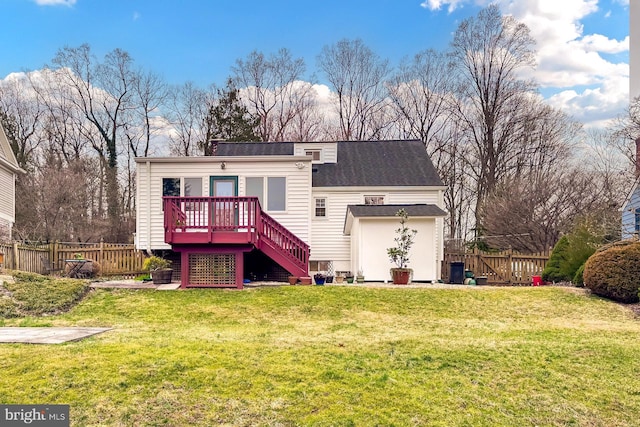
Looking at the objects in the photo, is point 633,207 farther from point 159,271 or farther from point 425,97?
point 159,271

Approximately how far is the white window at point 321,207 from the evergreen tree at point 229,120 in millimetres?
15308

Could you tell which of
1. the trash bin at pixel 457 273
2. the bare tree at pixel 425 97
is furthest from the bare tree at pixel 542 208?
the bare tree at pixel 425 97

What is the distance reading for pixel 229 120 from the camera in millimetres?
30953

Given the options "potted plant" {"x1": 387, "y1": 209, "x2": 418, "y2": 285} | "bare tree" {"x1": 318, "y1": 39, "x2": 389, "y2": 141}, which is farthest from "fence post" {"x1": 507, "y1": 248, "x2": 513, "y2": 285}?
"bare tree" {"x1": 318, "y1": 39, "x2": 389, "y2": 141}

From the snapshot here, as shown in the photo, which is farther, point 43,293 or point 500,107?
point 500,107

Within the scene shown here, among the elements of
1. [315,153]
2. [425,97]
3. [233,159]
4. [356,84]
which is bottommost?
[233,159]

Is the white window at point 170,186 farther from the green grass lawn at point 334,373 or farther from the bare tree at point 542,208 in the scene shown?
the bare tree at point 542,208

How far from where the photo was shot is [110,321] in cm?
827

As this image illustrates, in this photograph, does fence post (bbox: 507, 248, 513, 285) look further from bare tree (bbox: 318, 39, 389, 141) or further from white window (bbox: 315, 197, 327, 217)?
bare tree (bbox: 318, 39, 389, 141)

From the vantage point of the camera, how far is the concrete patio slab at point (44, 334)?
18.6 feet

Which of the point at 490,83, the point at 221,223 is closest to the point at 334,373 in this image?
the point at 221,223

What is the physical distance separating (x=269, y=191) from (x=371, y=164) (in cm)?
537

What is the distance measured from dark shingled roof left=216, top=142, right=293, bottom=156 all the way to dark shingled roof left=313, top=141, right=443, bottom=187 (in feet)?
6.57

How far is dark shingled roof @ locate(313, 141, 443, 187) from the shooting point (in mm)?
16906
